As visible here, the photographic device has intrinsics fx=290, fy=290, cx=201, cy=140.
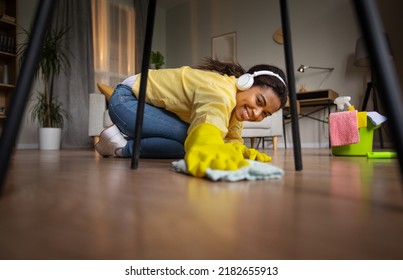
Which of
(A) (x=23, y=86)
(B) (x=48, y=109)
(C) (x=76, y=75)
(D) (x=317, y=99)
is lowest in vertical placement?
(A) (x=23, y=86)

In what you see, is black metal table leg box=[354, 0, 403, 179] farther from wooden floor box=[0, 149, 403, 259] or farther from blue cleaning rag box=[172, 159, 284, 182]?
blue cleaning rag box=[172, 159, 284, 182]

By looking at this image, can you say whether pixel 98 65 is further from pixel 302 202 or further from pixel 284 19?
pixel 302 202

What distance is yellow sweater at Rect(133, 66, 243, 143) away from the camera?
0.74 meters

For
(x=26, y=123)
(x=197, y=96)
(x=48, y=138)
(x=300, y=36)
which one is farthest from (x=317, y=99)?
(x=26, y=123)

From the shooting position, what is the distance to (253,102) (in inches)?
39.1

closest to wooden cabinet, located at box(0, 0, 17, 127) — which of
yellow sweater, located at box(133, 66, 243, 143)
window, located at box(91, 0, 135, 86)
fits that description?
window, located at box(91, 0, 135, 86)

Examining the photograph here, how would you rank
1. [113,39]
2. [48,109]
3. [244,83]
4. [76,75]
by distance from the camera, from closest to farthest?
[244,83]
[48,109]
[76,75]
[113,39]

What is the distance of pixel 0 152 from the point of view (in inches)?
12.2

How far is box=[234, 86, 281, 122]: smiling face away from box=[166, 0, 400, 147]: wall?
2.91 m

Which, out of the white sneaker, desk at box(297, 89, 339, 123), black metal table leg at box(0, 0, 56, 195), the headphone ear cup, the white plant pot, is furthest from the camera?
desk at box(297, 89, 339, 123)

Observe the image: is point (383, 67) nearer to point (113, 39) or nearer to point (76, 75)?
point (76, 75)

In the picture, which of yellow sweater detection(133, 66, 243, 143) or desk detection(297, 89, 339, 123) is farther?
desk detection(297, 89, 339, 123)

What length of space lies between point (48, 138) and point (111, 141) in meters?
1.93
